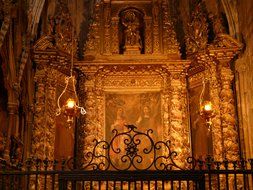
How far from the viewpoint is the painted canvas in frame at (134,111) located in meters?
11.8

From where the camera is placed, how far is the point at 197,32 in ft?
39.1

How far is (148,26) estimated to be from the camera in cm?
1261

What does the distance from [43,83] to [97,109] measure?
5.40 ft

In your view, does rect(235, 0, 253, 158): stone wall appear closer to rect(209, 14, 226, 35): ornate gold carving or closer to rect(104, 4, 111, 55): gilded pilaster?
rect(209, 14, 226, 35): ornate gold carving

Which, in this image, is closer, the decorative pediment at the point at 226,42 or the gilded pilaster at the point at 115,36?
the decorative pediment at the point at 226,42

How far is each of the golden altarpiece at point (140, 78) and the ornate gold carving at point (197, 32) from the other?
3cm

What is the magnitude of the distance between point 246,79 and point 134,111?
323 centimetres

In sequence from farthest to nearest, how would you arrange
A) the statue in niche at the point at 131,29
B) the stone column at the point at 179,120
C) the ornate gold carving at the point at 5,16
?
the statue in niche at the point at 131,29 → the stone column at the point at 179,120 → the ornate gold carving at the point at 5,16

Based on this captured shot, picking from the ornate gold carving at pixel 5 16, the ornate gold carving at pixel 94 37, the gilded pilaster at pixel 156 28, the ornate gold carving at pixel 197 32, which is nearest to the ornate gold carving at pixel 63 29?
the ornate gold carving at pixel 94 37

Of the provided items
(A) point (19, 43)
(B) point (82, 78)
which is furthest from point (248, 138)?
(A) point (19, 43)

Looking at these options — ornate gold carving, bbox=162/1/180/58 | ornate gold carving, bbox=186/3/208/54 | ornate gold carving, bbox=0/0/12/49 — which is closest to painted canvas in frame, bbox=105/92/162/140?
ornate gold carving, bbox=162/1/180/58

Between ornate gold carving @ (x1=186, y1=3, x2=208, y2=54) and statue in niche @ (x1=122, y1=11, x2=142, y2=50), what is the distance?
1.46 m

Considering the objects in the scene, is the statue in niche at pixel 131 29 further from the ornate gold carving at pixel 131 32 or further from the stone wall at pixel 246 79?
the stone wall at pixel 246 79

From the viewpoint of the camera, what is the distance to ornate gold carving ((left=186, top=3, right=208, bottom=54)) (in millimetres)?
11680
